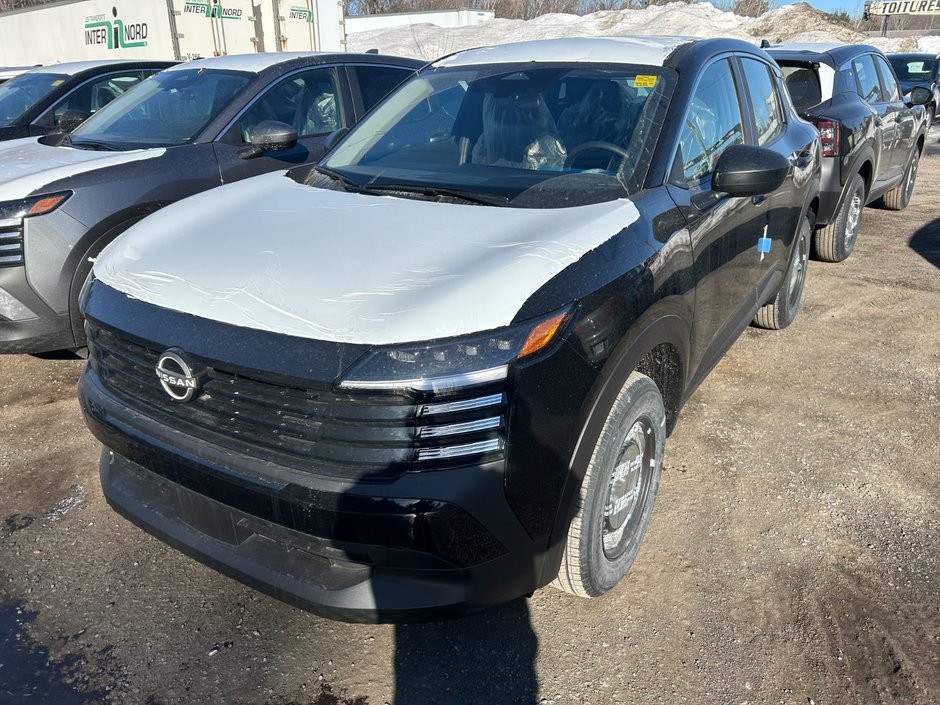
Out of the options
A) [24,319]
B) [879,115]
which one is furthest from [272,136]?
[879,115]

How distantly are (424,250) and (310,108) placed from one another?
346 centimetres

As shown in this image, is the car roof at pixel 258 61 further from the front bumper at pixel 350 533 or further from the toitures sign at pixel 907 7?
the toitures sign at pixel 907 7

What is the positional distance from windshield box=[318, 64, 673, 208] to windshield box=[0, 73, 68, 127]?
530 centimetres

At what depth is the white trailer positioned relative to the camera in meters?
10.4

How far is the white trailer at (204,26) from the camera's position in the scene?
10.4 metres

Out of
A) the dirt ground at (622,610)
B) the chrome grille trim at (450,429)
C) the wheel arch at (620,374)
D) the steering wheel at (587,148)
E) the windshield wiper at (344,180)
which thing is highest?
the steering wheel at (587,148)

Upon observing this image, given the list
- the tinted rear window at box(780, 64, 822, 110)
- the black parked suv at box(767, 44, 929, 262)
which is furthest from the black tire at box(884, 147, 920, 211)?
the tinted rear window at box(780, 64, 822, 110)

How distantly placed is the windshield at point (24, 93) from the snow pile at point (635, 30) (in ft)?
64.7

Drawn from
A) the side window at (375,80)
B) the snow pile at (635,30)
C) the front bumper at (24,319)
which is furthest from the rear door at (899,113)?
the snow pile at (635,30)

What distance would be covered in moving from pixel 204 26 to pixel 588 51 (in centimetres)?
903

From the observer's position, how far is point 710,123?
3.14 metres

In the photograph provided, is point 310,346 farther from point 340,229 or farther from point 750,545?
point 750,545

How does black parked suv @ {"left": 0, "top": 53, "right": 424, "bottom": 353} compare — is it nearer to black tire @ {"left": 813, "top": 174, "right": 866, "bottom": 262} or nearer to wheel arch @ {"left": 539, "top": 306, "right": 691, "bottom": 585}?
wheel arch @ {"left": 539, "top": 306, "right": 691, "bottom": 585}

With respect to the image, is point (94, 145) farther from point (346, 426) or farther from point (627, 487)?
point (627, 487)
